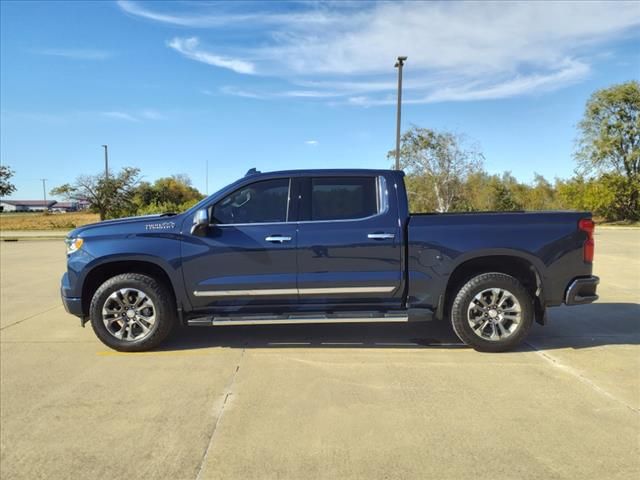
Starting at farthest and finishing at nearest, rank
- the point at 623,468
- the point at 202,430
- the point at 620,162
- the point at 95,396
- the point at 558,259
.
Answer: the point at 620,162 < the point at 558,259 < the point at 95,396 < the point at 202,430 < the point at 623,468

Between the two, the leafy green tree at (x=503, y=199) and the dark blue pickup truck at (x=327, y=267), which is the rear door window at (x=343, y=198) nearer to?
the dark blue pickup truck at (x=327, y=267)

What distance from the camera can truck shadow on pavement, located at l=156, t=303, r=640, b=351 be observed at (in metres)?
5.11

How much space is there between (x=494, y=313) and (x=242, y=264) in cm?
273

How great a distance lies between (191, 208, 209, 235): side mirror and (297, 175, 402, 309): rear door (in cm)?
99

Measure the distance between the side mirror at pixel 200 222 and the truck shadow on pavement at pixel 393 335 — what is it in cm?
133

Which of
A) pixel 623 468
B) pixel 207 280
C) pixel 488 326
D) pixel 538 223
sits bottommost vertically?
pixel 623 468

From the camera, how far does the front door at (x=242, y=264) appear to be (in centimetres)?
481

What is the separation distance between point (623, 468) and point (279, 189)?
378cm

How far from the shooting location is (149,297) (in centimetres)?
487

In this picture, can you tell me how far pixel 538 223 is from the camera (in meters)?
4.82

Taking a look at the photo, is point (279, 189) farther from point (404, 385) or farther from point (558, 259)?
point (558, 259)

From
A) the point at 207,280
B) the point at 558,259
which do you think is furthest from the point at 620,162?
the point at 207,280

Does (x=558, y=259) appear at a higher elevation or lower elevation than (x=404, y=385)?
higher

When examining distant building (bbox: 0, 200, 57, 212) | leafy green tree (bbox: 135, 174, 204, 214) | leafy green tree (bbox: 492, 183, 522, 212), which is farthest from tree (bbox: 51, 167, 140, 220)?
distant building (bbox: 0, 200, 57, 212)
